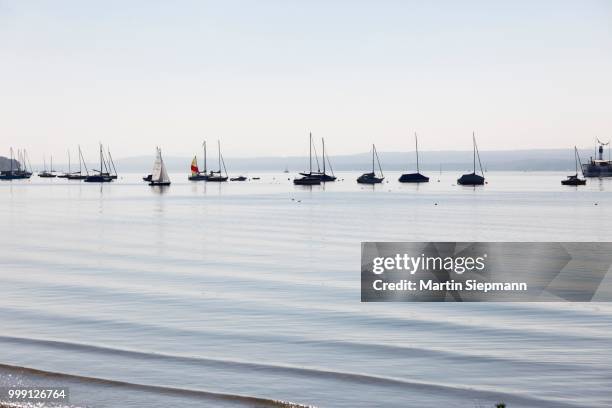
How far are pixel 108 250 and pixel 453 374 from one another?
38077 millimetres

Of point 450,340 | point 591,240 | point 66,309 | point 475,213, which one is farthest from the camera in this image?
point 475,213

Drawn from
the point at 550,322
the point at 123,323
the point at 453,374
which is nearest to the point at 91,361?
the point at 123,323

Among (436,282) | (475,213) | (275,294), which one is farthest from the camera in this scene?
(475,213)

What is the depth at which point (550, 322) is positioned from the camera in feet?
86.5

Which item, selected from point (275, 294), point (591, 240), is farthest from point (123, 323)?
point (591, 240)

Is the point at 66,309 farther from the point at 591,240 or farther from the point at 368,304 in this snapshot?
the point at 591,240

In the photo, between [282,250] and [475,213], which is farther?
[475,213]

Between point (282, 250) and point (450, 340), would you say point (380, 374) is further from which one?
point (282, 250)

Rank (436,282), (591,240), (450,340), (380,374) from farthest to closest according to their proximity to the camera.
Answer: (591,240) < (436,282) < (450,340) < (380,374)

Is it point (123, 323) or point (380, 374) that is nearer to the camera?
point (380, 374)

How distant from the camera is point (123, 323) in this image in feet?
85.1

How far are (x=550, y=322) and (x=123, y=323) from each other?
1404 cm

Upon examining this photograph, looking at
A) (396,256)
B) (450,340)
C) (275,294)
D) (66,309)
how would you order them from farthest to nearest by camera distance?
(396,256), (275,294), (66,309), (450,340)

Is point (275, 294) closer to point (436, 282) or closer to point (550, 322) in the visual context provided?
point (436, 282)
